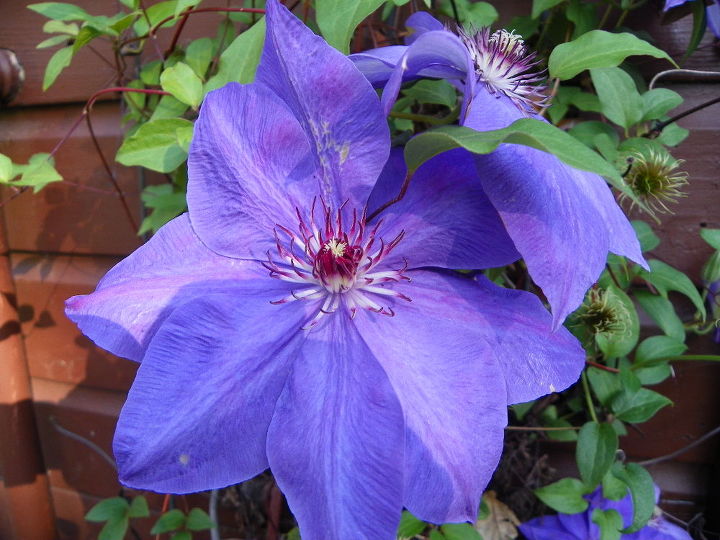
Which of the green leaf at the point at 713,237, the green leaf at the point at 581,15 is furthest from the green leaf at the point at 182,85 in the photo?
the green leaf at the point at 713,237

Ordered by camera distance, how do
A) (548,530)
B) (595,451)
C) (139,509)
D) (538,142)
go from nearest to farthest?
(538,142) < (595,451) < (548,530) < (139,509)

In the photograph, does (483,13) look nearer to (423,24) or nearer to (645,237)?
(423,24)

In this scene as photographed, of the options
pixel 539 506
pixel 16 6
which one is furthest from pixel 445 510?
pixel 16 6

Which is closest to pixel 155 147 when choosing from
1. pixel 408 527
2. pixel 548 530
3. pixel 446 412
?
pixel 446 412

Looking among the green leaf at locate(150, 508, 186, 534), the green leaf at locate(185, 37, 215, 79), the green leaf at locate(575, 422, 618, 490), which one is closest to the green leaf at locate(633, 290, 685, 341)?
the green leaf at locate(575, 422, 618, 490)

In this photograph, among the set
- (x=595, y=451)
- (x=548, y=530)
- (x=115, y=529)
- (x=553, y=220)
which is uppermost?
(x=553, y=220)

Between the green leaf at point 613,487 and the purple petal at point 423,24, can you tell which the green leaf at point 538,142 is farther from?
the green leaf at point 613,487
